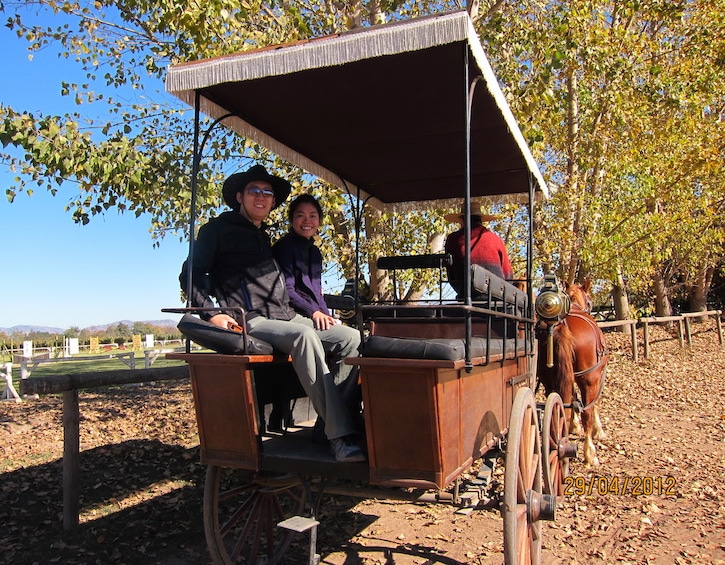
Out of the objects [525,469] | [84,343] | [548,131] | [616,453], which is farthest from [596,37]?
[84,343]

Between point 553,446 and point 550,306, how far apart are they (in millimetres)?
1470

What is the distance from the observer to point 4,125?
528 cm

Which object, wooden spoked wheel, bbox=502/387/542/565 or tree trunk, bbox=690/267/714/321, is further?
tree trunk, bbox=690/267/714/321

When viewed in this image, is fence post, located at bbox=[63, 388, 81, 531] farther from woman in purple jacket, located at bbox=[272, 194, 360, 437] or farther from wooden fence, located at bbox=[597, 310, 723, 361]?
wooden fence, located at bbox=[597, 310, 723, 361]

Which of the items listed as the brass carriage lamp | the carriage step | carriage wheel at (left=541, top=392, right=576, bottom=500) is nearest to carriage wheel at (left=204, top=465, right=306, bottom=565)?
the carriage step

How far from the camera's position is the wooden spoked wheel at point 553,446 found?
4008 millimetres

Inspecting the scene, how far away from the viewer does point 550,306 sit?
219 inches

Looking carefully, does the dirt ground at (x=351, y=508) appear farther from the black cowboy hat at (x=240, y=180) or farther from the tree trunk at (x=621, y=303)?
the tree trunk at (x=621, y=303)

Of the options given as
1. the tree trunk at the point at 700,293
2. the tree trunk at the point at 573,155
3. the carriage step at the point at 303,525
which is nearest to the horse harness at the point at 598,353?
the tree trunk at the point at 573,155

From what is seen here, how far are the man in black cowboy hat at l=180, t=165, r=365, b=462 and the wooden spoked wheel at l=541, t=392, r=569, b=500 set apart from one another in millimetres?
1366

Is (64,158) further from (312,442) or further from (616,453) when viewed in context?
(616,453)

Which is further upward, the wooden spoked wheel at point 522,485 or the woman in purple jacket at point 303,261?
the woman in purple jacket at point 303,261
